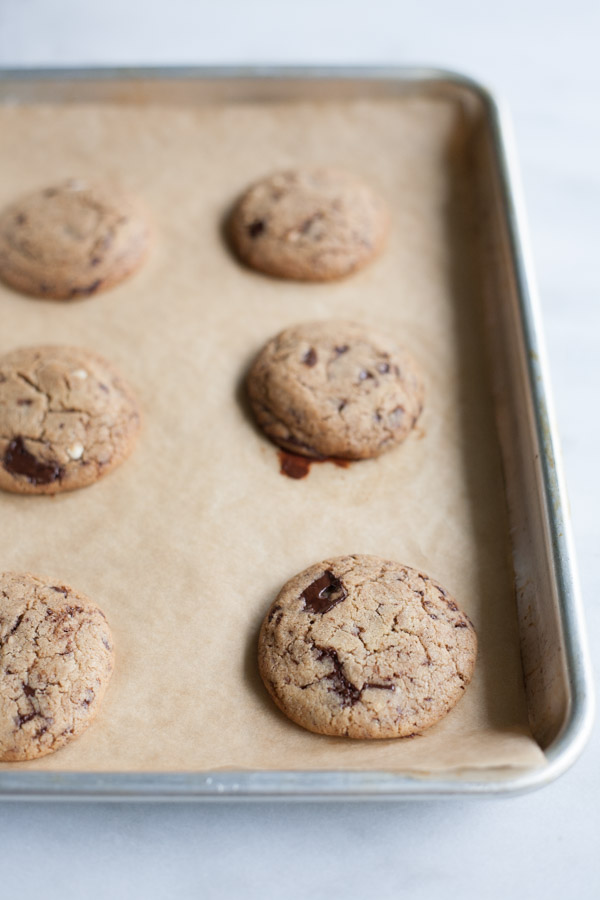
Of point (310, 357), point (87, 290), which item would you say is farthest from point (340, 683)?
point (87, 290)

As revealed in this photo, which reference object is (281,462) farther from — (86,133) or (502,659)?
(86,133)

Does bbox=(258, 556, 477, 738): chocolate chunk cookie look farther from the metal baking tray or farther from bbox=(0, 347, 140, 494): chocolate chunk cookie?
bbox=(0, 347, 140, 494): chocolate chunk cookie

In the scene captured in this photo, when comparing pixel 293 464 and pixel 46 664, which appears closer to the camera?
pixel 46 664

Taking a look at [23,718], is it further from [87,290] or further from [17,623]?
[87,290]

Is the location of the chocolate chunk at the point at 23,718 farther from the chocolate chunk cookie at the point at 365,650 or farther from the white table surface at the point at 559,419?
the chocolate chunk cookie at the point at 365,650

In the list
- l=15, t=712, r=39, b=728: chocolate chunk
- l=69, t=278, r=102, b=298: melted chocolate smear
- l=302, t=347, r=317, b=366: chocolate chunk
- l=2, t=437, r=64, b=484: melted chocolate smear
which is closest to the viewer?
l=15, t=712, r=39, b=728: chocolate chunk

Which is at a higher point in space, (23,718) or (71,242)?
(71,242)

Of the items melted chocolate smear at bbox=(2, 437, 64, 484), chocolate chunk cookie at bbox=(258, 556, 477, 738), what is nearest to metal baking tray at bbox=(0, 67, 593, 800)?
chocolate chunk cookie at bbox=(258, 556, 477, 738)
